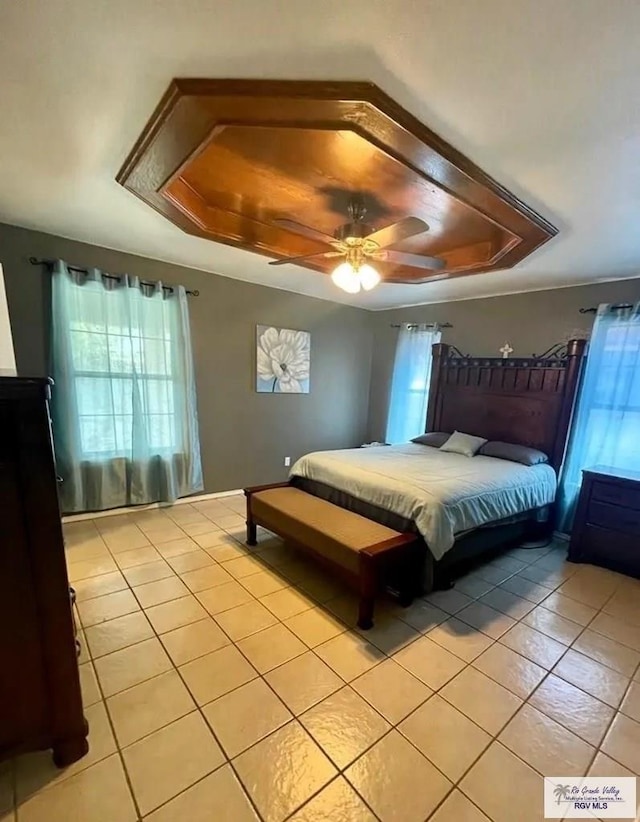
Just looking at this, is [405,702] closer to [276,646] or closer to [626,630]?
[276,646]

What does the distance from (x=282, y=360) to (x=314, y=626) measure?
2968 millimetres

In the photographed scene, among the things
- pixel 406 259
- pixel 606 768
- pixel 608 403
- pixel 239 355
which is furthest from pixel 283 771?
pixel 608 403

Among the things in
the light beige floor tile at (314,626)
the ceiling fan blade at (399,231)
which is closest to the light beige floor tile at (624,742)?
the light beige floor tile at (314,626)

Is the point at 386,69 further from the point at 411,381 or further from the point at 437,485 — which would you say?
the point at 411,381

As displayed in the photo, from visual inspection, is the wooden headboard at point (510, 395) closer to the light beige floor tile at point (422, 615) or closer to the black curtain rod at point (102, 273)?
the light beige floor tile at point (422, 615)

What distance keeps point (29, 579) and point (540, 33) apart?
2264 millimetres

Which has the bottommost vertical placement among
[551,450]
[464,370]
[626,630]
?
[626,630]

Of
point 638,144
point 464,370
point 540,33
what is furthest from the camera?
point 464,370

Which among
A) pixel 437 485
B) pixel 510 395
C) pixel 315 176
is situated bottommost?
pixel 437 485

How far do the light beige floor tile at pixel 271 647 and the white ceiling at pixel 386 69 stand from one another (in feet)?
8.07

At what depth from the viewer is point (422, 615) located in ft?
7.26

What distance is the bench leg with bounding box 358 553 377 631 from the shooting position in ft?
6.62

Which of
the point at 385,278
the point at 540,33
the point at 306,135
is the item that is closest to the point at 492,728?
the point at 540,33

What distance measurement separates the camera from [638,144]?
4.79ft
